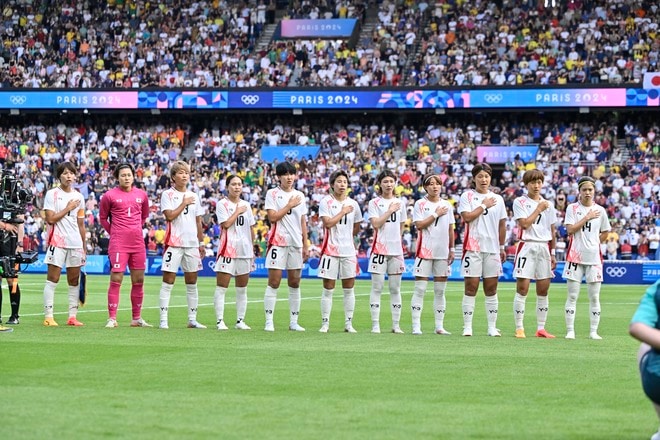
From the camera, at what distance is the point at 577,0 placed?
5253 cm

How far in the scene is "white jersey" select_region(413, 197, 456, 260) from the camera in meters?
17.2

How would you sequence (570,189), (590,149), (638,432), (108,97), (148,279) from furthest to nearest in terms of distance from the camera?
(108,97), (590,149), (570,189), (148,279), (638,432)

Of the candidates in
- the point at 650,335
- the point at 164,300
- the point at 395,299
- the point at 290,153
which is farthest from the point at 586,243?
the point at 290,153

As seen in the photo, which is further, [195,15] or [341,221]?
[195,15]

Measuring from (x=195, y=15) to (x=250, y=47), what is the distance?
3970 mm

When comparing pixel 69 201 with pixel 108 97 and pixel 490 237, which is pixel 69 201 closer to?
pixel 490 237

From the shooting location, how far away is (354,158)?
2020 inches

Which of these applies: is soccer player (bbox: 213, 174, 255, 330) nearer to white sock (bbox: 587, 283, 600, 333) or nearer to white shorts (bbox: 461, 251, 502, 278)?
white shorts (bbox: 461, 251, 502, 278)

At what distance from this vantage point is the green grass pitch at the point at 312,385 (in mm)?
8219

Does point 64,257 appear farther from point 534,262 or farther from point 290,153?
point 290,153

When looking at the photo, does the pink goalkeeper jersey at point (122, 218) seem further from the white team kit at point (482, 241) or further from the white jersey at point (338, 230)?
the white team kit at point (482, 241)

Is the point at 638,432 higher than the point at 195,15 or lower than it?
lower

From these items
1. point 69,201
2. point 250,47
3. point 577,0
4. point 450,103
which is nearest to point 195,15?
point 250,47

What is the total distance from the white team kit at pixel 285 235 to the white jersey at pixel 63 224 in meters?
3.00
